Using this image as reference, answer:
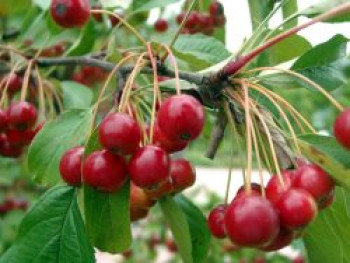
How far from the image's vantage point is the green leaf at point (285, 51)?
1.83 meters

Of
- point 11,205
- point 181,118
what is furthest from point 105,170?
point 11,205

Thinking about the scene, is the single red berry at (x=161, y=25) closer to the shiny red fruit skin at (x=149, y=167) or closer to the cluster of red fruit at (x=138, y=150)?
the cluster of red fruit at (x=138, y=150)

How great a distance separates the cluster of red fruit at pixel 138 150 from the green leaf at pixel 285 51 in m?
0.55

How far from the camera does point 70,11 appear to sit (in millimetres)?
1676

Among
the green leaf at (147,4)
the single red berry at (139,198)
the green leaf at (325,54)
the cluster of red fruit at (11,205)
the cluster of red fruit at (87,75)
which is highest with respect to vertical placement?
the green leaf at (147,4)

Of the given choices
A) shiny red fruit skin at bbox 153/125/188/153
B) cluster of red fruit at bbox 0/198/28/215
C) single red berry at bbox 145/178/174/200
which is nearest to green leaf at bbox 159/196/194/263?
single red berry at bbox 145/178/174/200

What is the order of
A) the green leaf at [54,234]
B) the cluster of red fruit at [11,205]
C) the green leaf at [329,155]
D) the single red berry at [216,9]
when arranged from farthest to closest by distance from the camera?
1. the cluster of red fruit at [11,205]
2. the single red berry at [216,9]
3. the green leaf at [54,234]
4. the green leaf at [329,155]

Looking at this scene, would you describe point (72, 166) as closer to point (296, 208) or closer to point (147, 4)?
point (296, 208)

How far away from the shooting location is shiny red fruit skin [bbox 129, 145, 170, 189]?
4.00 feet

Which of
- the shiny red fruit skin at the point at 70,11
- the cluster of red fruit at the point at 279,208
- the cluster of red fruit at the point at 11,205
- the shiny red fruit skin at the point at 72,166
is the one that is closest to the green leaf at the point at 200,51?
the shiny red fruit skin at the point at 70,11

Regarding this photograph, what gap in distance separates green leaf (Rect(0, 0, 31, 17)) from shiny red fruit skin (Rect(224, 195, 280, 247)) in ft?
5.57

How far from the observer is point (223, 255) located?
392cm

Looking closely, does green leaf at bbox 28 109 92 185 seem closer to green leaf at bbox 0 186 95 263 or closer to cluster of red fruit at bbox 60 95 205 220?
green leaf at bbox 0 186 95 263

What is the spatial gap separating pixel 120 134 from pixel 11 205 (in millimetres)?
2748
